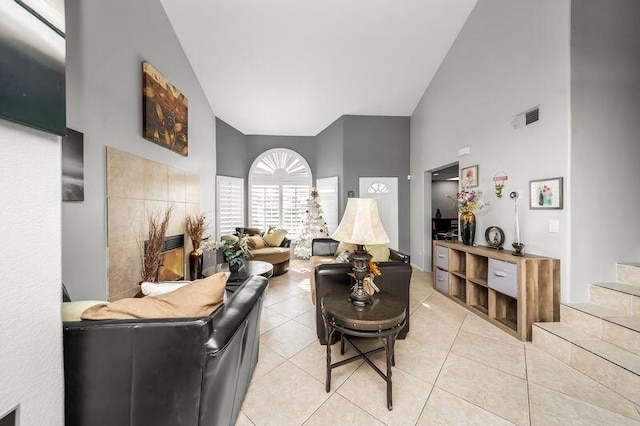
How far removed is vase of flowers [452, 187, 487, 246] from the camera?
10.7ft

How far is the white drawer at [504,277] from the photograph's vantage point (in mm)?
2424

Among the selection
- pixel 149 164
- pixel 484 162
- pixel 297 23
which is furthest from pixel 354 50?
pixel 149 164

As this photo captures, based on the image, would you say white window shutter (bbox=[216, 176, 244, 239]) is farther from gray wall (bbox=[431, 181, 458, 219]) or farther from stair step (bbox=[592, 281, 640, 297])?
stair step (bbox=[592, 281, 640, 297])

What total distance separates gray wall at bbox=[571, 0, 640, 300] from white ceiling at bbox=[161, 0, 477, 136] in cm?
178

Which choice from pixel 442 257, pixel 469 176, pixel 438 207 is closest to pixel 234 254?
pixel 442 257

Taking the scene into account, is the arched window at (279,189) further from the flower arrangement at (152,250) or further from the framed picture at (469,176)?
the framed picture at (469,176)

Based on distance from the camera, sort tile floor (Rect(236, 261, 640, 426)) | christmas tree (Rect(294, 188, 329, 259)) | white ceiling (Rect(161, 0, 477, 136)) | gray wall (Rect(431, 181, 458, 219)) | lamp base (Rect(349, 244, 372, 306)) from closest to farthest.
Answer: tile floor (Rect(236, 261, 640, 426))
lamp base (Rect(349, 244, 372, 306))
white ceiling (Rect(161, 0, 477, 136))
christmas tree (Rect(294, 188, 329, 259))
gray wall (Rect(431, 181, 458, 219))

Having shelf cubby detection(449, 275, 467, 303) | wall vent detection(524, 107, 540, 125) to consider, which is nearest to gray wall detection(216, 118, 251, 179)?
shelf cubby detection(449, 275, 467, 303)

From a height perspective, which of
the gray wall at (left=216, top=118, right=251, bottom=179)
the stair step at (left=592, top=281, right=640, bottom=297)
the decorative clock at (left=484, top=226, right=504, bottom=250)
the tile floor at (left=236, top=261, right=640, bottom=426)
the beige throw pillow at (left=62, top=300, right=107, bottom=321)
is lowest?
the tile floor at (left=236, top=261, right=640, bottom=426)

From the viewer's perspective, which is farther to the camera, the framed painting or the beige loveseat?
the beige loveseat

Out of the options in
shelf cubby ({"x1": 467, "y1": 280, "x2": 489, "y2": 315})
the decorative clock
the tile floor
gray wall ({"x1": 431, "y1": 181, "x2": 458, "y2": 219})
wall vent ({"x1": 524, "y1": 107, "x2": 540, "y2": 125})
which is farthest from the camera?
gray wall ({"x1": 431, "y1": 181, "x2": 458, "y2": 219})

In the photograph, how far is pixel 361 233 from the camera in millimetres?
1706

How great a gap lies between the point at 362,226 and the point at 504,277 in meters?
2.00

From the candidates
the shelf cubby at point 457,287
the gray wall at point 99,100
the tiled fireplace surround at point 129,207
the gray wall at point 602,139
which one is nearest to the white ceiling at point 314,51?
the gray wall at point 99,100
